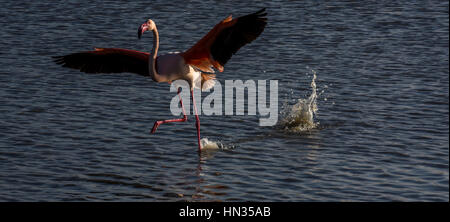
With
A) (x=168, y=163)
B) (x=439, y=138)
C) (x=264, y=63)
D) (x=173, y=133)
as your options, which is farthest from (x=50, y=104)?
(x=439, y=138)

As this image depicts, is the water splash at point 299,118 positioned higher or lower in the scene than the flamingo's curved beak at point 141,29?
lower

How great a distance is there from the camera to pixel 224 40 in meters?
Answer: 9.80

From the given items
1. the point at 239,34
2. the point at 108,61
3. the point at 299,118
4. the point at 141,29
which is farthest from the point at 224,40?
the point at 299,118

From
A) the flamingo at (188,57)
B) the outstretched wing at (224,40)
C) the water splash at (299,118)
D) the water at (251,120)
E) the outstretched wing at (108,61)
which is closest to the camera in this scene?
the water at (251,120)

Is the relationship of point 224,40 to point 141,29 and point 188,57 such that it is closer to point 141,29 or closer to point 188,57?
point 188,57

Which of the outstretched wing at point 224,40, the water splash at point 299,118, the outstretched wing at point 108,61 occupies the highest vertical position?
the outstretched wing at point 224,40

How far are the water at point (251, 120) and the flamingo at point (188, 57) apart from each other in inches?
35.9

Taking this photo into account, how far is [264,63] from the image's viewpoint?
→ 49.8 ft

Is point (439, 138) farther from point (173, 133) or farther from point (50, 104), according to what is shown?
point (50, 104)

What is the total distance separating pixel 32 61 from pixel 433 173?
885 centimetres

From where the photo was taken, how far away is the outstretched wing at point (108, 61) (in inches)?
413

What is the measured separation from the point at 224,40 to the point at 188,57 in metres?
0.61

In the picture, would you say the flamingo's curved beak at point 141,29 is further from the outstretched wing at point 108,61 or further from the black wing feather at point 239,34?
the black wing feather at point 239,34

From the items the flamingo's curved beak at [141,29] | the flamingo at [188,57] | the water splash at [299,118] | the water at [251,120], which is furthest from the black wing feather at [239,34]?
the water splash at [299,118]
